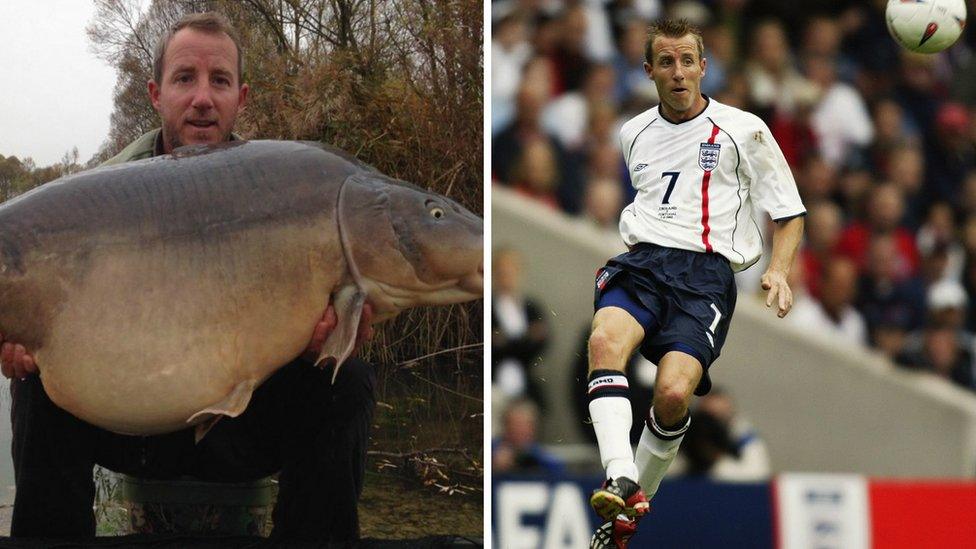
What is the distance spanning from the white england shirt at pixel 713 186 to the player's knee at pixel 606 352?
15.3 inches

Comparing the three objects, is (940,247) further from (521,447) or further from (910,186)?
(521,447)

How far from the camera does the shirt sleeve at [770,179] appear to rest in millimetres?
3562

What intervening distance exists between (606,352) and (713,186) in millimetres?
655

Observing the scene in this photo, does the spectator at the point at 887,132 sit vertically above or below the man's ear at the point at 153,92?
below

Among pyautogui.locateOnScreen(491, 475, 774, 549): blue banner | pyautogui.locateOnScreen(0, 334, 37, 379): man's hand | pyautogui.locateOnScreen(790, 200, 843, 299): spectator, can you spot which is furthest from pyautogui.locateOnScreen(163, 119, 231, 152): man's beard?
pyautogui.locateOnScreen(790, 200, 843, 299): spectator

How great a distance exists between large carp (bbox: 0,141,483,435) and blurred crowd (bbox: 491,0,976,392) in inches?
25.8

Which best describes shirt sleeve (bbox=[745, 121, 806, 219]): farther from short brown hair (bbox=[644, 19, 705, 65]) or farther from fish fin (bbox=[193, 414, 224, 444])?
fish fin (bbox=[193, 414, 224, 444])

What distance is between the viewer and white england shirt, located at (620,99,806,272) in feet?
11.6

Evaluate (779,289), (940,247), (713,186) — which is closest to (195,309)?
(713,186)

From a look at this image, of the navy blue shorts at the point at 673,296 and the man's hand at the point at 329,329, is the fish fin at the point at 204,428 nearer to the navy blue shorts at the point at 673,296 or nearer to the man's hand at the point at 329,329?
A: the man's hand at the point at 329,329

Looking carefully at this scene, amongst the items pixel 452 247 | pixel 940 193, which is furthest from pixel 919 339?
pixel 452 247

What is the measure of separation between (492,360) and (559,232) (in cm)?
52

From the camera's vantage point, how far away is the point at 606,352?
334 centimetres

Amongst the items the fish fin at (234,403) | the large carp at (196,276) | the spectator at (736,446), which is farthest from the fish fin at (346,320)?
the spectator at (736,446)
